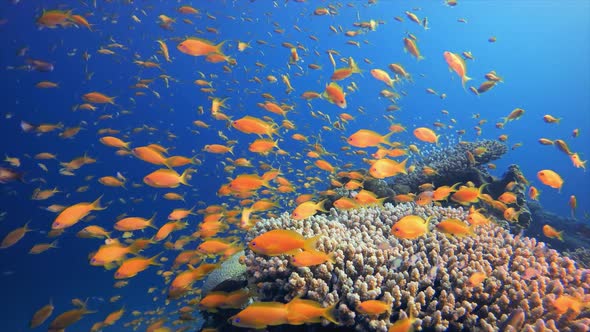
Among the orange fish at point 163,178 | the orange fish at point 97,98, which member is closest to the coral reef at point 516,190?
the orange fish at point 163,178

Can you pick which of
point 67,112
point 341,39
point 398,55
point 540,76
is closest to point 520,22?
→ point 540,76

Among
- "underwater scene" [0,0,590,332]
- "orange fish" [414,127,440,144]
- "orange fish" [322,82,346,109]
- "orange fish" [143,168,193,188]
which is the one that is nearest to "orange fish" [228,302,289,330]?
"underwater scene" [0,0,590,332]

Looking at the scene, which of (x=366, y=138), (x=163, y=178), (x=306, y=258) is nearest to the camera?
(x=306, y=258)

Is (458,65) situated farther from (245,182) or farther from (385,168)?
(245,182)

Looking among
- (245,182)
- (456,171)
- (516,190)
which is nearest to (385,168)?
(245,182)

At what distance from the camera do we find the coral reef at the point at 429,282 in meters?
3.47

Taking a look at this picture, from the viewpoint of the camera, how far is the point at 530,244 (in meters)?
5.39

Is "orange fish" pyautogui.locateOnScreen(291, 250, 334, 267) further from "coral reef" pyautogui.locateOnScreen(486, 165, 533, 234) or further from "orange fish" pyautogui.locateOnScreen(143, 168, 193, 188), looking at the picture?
"coral reef" pyautogui.locateOnScreen(486, 165, 533, 234)

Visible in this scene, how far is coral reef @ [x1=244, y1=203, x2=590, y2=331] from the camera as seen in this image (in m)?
3.47

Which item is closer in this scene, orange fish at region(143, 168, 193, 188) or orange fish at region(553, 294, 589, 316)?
orange fish at region(553, 294, 589, 316)

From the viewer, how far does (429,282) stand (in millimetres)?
3746

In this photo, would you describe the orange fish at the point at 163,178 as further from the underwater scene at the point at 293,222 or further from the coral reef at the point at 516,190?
the coral reef at the point at 516,190

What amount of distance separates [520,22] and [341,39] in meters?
79.7

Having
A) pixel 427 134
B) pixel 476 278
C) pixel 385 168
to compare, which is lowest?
pixel 476 278
